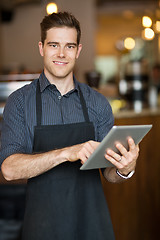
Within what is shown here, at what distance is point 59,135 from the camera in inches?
63.1

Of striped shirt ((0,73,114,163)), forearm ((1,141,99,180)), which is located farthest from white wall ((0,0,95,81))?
forearm ((1,141,99,180))

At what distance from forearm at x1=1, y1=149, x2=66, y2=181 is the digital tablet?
14cm

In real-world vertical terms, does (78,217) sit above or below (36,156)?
below

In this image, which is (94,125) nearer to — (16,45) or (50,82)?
(50,82)

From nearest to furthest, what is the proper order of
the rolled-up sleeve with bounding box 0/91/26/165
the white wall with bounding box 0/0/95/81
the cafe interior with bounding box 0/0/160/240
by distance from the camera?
the rolled-up sleeve with bounding box 0/91/26/165 < the cafe interior with bounding box 0/0/160/240 < the white wall with bounding box 0/0/95/81

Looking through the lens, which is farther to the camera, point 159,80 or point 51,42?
point 159,80

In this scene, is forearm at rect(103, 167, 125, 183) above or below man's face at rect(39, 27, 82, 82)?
below

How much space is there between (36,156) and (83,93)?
44 centimetres

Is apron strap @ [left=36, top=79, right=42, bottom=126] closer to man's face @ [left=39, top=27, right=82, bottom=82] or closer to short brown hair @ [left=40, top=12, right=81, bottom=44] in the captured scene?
man's face @ [left=39, top=27, right=82, bottom=82]

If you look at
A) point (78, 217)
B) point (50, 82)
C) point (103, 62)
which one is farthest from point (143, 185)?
point (103, 62)

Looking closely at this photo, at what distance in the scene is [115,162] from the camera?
1336 millimetres

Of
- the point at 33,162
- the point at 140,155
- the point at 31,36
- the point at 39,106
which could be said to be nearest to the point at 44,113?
the point at 39,106

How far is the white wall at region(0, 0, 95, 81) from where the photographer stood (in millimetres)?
7074

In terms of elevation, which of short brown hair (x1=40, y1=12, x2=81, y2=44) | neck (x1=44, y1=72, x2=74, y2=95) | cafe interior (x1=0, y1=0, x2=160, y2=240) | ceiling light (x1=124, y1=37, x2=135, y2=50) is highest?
short brown hair (x1=40, y1=12, x2=81, y2=44)
